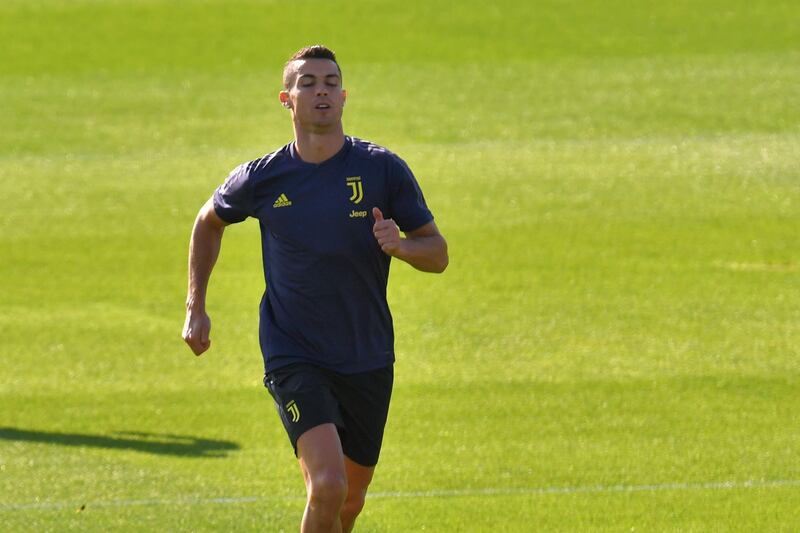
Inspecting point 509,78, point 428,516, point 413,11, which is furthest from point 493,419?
point 413,11

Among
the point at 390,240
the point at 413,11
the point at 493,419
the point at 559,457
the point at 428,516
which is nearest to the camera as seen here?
the point at 390,240

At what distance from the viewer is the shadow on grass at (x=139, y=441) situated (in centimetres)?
995

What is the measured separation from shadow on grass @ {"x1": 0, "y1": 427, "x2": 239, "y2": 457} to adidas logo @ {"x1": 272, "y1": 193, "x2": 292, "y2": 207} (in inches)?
118

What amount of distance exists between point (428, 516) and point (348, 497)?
3.87 feet

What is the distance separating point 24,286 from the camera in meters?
13.8

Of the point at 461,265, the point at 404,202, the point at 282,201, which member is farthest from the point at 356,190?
the point at 461,265

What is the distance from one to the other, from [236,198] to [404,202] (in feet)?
2.51

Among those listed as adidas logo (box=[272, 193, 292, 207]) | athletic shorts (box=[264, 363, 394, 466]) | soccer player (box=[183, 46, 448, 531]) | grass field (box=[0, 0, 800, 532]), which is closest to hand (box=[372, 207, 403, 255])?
soccer player (box=[183, 46, 448, 531])

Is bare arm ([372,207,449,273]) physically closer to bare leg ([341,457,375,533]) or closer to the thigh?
the thigh

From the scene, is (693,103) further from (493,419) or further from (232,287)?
(493,419)

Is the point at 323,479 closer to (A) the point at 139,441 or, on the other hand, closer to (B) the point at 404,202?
(B) the point at 404,202

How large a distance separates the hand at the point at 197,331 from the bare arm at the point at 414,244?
0.95 m

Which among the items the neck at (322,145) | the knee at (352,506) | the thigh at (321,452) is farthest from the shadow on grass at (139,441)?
the neck at (322,145)

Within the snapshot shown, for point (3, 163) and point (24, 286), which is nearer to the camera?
point (24, 286)
